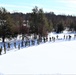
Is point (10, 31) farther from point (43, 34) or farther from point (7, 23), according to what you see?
point (43, 34)

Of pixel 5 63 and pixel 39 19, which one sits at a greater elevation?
pixel 39 19

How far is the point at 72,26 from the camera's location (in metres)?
78.2

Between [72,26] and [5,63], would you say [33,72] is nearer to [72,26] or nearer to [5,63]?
[5,63]

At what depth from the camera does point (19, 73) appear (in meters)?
12.6

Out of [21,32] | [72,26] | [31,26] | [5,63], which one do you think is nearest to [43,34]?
[31,26]

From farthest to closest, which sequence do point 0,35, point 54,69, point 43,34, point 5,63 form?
point 43,34, point 0,35, point 5,63, point 54,69

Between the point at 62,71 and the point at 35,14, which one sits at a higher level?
the point at 35,14

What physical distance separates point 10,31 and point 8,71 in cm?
2169

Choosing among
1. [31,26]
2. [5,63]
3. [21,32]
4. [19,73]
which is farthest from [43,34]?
[19,73]

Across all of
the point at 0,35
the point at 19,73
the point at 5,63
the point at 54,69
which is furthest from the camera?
the point at 0,35

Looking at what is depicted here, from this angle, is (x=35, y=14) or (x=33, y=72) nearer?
(x=33, y=72)

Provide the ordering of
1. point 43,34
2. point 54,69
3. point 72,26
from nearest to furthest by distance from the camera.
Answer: point 54,69, point 43,34, point 72,26

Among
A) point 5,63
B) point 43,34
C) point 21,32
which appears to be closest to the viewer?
point 5,63

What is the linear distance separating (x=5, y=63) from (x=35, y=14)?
92.8 ft
